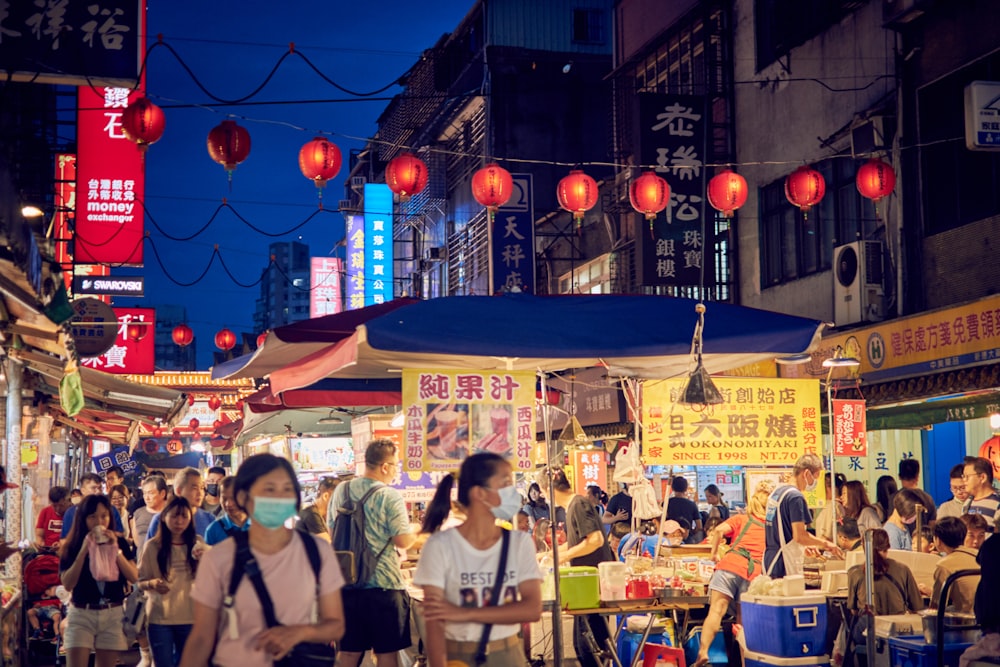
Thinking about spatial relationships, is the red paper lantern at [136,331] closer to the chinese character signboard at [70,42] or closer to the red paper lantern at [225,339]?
the red paper lantern at [225,339]

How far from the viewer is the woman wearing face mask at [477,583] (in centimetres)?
566

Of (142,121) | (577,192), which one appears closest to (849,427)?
(577,192)

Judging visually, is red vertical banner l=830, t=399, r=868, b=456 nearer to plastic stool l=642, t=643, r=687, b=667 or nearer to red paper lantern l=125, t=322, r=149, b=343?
plastic stool l=642, t=643, r=687, b=667

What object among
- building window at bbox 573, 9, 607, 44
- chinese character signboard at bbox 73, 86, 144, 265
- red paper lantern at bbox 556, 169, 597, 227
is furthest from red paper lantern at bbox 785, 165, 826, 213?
building window at bbox 573, 9, 607, 44

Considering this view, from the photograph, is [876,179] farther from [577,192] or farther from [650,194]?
[577,192]

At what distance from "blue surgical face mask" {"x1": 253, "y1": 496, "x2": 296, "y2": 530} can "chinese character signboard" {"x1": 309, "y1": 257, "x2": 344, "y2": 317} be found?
4253 cm

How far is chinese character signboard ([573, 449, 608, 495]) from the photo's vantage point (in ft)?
78.3

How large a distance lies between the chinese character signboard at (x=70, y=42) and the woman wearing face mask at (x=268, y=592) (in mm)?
7474

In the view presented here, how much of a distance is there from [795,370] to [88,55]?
12.1m

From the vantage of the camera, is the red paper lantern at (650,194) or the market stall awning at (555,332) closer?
the market stall awning at (555,332)

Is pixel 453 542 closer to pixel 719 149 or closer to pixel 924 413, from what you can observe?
pixel 924 413

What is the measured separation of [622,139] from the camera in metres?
27.4

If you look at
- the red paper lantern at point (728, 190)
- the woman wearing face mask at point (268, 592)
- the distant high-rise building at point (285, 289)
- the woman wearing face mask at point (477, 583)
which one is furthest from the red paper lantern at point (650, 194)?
the distant high-rise building at point (285, 289)

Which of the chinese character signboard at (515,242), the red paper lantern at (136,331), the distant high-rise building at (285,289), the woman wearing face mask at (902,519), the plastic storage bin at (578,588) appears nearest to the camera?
the plastic storage bin at (578,588)
